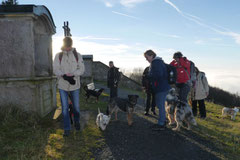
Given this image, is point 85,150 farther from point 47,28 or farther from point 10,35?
point 47,28

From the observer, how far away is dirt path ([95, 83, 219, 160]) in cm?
351

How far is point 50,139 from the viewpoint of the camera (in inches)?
166

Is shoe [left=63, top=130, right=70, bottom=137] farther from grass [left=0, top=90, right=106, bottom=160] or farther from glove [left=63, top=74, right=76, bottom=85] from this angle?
glove [left=63, top=74, right=76, bottom=85]

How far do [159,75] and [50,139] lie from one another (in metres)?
3.17

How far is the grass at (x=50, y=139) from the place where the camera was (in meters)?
3.50

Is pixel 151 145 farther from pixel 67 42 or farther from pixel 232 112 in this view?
pixel 232 112

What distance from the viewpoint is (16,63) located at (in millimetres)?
5582

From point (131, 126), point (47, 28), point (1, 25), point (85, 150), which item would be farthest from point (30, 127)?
point (47, 28)

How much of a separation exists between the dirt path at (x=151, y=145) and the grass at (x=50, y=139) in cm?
24

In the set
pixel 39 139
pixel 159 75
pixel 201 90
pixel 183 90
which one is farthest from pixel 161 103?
pixel 39 139

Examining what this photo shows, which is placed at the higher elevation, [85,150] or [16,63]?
[16,63]

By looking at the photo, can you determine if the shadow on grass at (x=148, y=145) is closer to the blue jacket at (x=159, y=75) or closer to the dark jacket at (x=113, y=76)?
the blue jacket at (x=159, y=75)

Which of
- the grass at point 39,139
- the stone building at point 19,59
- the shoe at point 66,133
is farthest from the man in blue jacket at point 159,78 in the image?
the stone building at point 19,59

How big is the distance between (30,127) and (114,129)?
7.67 feet
